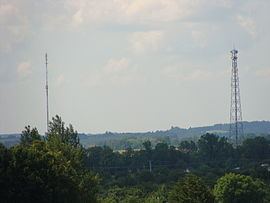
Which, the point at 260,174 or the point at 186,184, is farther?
the point at 260,174

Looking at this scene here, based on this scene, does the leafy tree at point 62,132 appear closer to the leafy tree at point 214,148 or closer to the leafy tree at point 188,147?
the leafy tree at point 214,148

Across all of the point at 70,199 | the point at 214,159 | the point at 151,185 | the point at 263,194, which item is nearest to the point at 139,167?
the point at 214,159

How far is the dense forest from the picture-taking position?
39.2 metres

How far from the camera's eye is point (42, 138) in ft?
168

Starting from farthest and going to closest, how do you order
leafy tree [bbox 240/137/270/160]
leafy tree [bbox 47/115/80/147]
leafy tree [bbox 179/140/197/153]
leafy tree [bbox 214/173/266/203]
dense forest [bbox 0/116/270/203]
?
leafy tree [bbox 179/140/197/153] < leafy tree [bbox 240/137/270/160] < leafy tree [bbox 214/173/266/203] < leafy tree [bbox 47/115/80/147] < dense forest [bbox 0/116/270/203]

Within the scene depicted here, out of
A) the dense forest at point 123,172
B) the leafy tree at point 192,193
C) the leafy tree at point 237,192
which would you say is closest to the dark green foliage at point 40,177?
the dense forest at point 123,172

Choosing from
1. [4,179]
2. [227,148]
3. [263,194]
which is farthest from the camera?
[227,148]

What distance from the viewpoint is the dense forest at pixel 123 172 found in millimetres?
39188

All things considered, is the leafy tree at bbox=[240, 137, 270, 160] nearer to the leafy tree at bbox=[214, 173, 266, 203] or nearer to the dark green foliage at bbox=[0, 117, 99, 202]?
the leafy tree at bbox=[214, 173, 266, 203]

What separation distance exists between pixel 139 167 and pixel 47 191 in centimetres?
8616

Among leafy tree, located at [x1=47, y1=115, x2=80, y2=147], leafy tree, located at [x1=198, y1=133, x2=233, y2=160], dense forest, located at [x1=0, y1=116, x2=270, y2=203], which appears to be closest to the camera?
dense forest, located at [x1=0, y1=116, x2=270, y2=203]

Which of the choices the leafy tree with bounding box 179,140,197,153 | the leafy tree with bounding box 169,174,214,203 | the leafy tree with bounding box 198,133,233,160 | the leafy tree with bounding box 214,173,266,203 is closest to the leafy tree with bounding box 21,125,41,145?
the leafy tree with bounding box 169,174,214,203

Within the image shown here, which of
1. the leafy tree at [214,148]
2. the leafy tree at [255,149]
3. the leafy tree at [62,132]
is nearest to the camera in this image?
the leafy tree at [62,132]

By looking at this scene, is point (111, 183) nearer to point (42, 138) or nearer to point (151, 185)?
point (151, 185)
